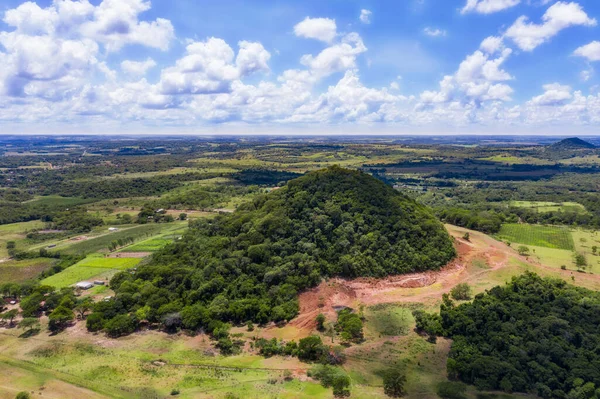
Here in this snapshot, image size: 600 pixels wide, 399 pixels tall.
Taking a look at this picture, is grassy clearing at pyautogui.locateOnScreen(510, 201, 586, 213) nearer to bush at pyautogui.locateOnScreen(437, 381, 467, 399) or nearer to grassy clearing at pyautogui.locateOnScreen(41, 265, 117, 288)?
bush at pyautogui.locateOnScreen(437, 381, 467, 399)

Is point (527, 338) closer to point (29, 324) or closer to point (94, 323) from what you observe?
point (94, 323)

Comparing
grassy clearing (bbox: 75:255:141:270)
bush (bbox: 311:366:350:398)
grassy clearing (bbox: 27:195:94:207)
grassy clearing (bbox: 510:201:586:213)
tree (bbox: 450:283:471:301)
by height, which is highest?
grassy clearing (bbox: 510:201:586:213)

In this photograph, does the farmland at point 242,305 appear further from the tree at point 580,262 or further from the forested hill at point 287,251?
the tree at point 580,262

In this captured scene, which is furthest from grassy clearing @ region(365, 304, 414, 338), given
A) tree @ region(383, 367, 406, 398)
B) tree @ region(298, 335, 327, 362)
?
tree @ region(383, 367, 406, 398)

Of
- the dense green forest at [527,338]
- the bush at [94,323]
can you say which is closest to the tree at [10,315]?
the bush at [94,323]

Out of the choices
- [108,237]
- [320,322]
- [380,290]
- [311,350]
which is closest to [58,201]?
[108,237]

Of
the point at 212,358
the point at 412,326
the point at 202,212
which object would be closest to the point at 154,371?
the point at 212,358

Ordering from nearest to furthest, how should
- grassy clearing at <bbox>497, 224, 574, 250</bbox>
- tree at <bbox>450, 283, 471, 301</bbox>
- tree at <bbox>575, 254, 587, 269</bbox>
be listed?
tree at <bbox>450, 283, 471, 301</bbox>
tree at <bbox>575, 254, 587, 269</bbox>
grassy clearing at <bbox>497, 224, 574, 250</bbox>
